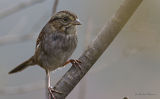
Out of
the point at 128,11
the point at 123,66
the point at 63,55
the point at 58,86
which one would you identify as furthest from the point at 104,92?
the point at 128,11

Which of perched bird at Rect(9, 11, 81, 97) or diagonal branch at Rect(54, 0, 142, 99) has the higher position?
diagonal branch at Rect(54, 0, 142, 99)

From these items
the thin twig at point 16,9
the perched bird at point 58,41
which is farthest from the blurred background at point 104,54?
the perched bird at point 58,41

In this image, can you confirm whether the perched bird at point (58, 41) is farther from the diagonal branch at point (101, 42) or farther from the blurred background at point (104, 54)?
the diagonal branch at point (101, 42)

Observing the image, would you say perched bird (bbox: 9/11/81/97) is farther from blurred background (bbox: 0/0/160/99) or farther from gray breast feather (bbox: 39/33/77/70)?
blurred background (bbox: 0/0/160/99)

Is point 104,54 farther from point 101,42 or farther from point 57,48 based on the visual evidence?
point 101,42

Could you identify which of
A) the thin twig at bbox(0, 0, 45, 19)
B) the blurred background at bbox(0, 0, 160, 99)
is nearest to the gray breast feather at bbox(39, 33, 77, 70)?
the blurred background at bbox(0, 0, 160, 99)

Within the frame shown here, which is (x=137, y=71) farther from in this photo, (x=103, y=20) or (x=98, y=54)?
(x=98, y=54)
